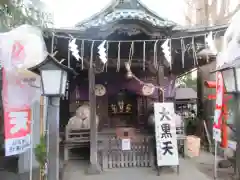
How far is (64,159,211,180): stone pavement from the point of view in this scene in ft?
22.5

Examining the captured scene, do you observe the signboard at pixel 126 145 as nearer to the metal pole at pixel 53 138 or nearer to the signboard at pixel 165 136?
the signboard at pixel 165 136

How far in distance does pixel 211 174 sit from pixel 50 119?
5292mm

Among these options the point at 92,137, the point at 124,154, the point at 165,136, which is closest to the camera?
the point at 165,136

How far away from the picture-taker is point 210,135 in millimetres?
10898

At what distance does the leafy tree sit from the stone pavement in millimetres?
4503

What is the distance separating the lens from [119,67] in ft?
27.4

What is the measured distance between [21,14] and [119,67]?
406cm

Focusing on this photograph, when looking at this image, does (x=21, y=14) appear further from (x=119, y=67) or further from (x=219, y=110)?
(x=219, y=110)

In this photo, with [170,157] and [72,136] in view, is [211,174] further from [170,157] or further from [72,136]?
[72,136]

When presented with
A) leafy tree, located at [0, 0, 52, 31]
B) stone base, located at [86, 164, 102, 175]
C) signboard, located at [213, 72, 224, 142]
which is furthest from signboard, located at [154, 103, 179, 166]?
leafy tree, located at [0, 0, 52, 31]

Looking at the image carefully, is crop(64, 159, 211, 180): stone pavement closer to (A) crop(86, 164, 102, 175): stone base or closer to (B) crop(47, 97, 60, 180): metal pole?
(A) crop(86, 164, 102, 175): stone base

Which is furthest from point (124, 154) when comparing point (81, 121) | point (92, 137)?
point (81, 121)

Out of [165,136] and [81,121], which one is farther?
[81,121]

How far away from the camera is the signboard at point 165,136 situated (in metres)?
6.97
